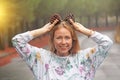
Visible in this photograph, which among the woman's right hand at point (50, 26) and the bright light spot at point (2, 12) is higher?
the woman's right hand at point (50, 26)

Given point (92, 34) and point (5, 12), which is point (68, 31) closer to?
point (92, 34)

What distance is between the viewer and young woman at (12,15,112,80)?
1150 mm

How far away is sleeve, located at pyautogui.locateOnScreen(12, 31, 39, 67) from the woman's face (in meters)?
0.08

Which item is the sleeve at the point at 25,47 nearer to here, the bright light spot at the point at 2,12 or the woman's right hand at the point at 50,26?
the woman's right hand at the point at 50,26

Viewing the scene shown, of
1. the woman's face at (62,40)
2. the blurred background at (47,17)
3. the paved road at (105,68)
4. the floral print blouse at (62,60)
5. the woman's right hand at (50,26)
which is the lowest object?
the paved road at (105,68)

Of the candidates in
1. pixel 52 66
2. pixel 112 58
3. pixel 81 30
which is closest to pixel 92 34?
pixel 81 30

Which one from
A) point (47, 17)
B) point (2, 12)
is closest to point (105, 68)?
point (47, 17)

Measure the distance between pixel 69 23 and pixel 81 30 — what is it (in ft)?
0.15

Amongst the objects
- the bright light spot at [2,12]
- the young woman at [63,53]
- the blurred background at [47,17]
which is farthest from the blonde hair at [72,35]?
the bright light spot at [2,12]

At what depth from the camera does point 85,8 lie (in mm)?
2898

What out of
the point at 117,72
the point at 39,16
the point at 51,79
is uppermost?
the point at 51,79

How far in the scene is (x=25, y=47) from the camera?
1.17 meters

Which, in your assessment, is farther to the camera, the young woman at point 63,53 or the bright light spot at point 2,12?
the bright light spot at point 2,12

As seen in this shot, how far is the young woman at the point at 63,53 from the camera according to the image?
1.15 meters
